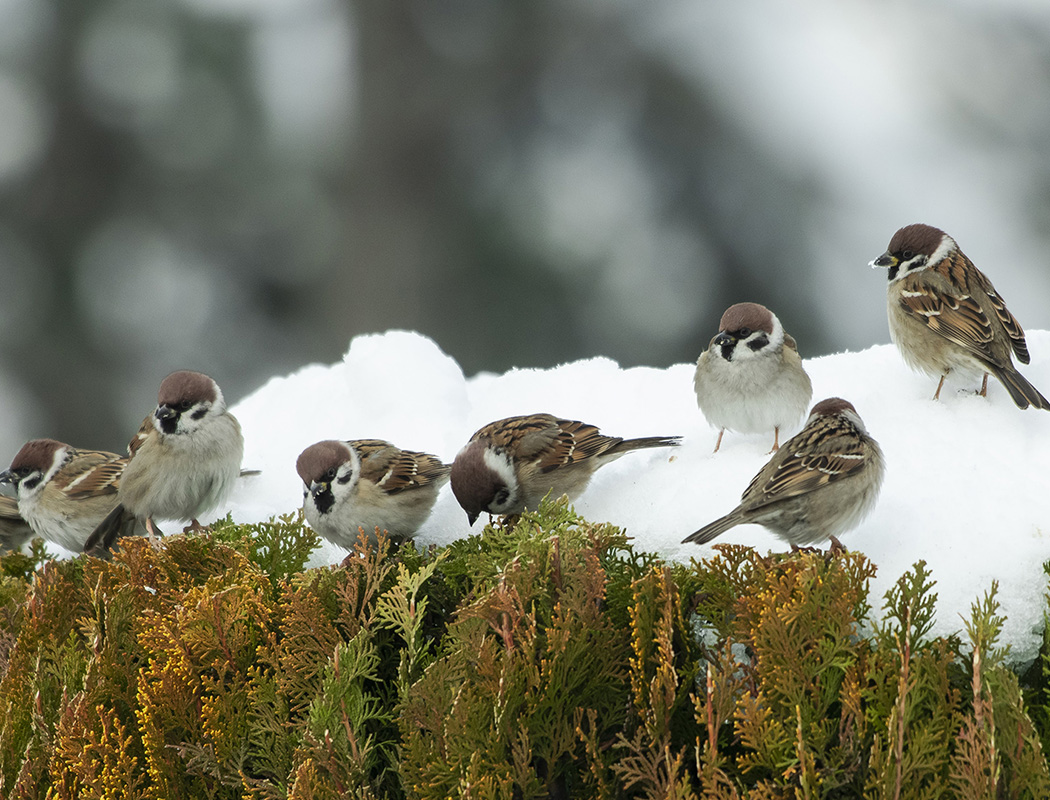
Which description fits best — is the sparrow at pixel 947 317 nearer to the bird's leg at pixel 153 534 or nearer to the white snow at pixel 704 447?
the white snow at pixel 704 447

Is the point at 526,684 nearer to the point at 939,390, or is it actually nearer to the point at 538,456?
the point at 538,456

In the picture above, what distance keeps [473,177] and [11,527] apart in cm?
455

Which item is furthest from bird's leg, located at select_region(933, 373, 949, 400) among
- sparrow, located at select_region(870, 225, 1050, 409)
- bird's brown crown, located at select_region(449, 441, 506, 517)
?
bird's brown crown, located at select_region(449, 441, 506, 517)

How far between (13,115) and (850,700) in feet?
26.7

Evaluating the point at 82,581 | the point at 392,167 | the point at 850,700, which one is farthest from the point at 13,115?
the point at 850,700

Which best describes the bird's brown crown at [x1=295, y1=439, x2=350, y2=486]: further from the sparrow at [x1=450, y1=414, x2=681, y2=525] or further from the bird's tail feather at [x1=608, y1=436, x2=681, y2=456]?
the bird's tail feather at [x1=608, y1=436, x2=681, y2=456]

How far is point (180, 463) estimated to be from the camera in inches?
133

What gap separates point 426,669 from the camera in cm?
204

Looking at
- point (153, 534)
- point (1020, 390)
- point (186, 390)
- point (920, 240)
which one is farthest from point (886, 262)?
point (153, 534)

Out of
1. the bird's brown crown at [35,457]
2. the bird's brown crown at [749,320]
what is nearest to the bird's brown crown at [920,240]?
the bird's brown crown at [749,320]

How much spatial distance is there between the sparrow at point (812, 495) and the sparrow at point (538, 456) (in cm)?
64

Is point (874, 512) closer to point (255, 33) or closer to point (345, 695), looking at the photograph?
point (345, 695)

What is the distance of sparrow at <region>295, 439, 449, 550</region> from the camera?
3.02 m

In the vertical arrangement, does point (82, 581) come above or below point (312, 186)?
below
